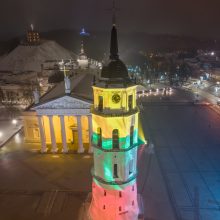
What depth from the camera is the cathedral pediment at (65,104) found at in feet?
106

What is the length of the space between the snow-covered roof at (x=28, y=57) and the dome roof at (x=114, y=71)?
3921 inches

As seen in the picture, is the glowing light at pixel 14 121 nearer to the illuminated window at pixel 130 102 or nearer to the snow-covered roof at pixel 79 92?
the snow-covered roof at pixel 79 92

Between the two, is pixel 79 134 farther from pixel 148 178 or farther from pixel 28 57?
pixel 28 57

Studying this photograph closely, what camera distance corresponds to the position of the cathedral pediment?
3231 centimetres

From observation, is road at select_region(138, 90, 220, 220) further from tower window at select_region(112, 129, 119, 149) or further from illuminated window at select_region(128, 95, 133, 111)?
illuminated window at select_region(128, 95, 133, 111)

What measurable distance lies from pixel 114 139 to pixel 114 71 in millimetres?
4115

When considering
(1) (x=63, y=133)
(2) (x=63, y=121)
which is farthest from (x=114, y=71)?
(1) (x=63, y=133)

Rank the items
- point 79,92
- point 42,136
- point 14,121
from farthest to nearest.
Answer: point 14,121 < point 79,92 < point 42,136

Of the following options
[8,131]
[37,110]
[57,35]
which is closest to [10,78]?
[8,131]

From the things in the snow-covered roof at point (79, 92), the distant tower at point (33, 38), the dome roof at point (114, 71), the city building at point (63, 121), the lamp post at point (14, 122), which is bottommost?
the lamp post at point (14, 122)

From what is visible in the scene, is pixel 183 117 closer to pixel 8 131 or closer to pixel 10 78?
pixel 8 131

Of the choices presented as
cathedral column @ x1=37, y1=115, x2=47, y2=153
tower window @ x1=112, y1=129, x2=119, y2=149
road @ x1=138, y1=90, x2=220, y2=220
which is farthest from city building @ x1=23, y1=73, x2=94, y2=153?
tower window @ x1=112, y1=129, x2=119, y2=149

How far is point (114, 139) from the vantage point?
14.9m

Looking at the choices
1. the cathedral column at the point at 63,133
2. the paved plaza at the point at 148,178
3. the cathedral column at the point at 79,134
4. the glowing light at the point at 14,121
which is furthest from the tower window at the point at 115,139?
the glowing light at the point at 14,121
